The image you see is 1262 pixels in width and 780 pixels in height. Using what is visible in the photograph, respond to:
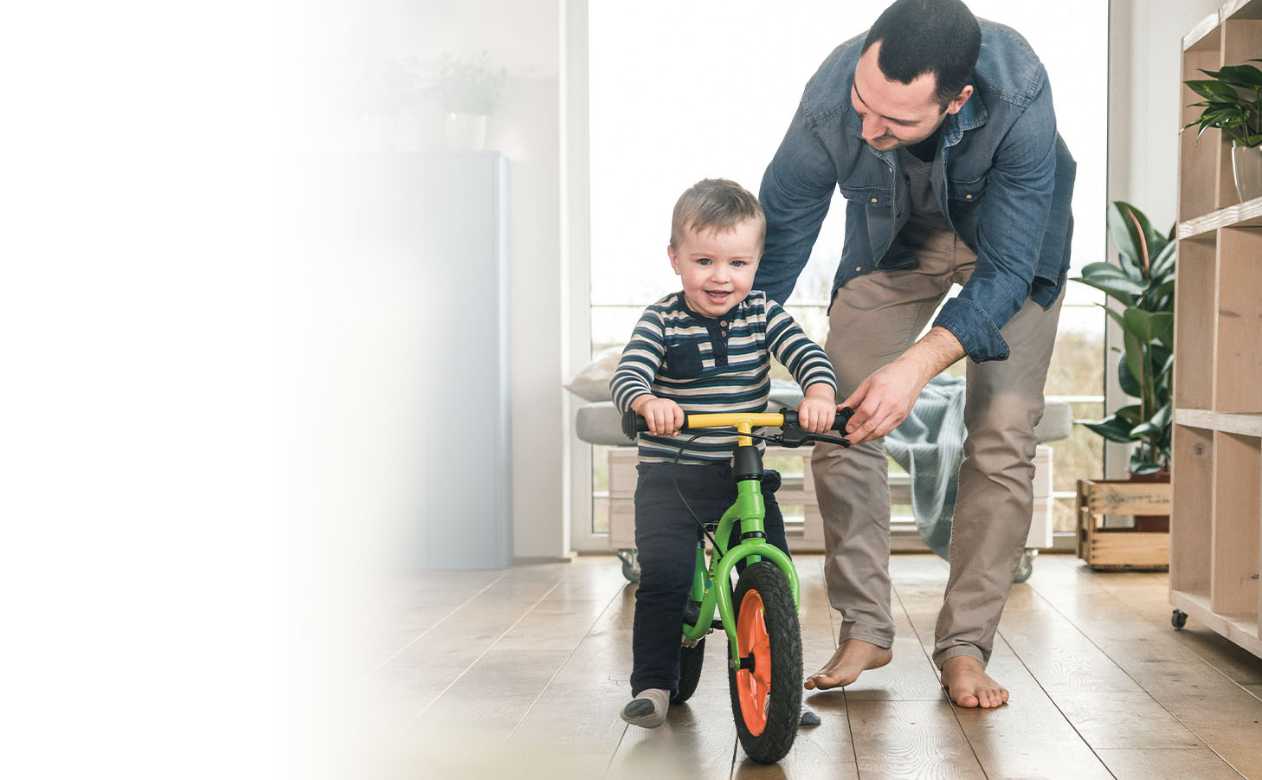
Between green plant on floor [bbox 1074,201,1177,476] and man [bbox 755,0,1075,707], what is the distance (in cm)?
127

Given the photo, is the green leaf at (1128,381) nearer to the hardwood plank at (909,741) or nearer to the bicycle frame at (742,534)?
the hardwood plank at (909,741)

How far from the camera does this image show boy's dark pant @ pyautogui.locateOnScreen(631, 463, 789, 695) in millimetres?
1354

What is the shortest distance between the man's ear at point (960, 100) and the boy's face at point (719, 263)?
9.4 inches

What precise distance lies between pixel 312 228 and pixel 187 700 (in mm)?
101

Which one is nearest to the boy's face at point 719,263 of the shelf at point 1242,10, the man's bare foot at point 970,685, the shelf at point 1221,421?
the man's bare foot at point 970,685

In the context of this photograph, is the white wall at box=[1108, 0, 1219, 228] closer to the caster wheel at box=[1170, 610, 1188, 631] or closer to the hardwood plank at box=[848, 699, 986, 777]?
the caster wheel at box=[1170, 610, 1188, 631]

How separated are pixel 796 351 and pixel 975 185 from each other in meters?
0.29

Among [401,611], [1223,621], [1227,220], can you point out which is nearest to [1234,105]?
[1227,220]

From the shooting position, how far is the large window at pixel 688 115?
3215mm

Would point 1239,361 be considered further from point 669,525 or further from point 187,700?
point 187,700

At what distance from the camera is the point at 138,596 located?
0.21 metres

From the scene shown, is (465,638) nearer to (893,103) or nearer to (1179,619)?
(893,103)

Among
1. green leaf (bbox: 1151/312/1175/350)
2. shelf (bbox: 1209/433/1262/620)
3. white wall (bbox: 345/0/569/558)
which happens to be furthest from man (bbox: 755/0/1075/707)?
white wall (bbox: 345/0/569/558)

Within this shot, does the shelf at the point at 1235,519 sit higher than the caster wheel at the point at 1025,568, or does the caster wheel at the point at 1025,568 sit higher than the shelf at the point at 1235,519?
the shelf at the point at 1235,519
